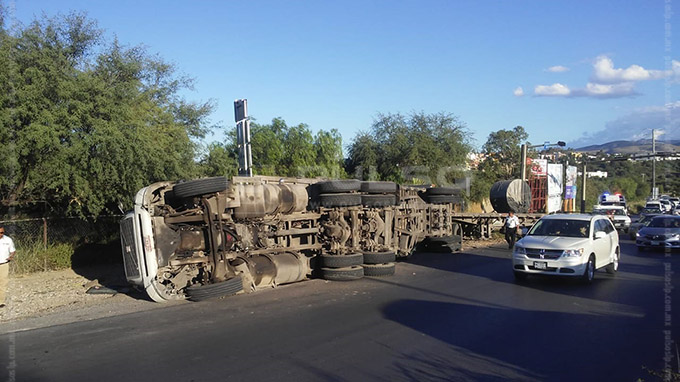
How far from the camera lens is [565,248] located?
1210cm

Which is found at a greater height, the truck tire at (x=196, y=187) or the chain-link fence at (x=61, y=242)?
the truck tire at (x=196, y=187)

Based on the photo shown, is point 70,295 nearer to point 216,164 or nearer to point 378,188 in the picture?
point 378,188

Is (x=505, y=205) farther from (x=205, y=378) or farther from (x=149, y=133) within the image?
(x=205, y=378)

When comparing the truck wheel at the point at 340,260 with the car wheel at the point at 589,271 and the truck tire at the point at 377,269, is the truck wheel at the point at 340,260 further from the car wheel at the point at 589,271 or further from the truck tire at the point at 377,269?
the car wheel at the point at 589,271

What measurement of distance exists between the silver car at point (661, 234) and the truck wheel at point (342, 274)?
14.4 metres

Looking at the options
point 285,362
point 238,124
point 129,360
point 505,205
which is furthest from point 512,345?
point 505,205

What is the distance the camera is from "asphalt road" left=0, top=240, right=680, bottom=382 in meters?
6.04

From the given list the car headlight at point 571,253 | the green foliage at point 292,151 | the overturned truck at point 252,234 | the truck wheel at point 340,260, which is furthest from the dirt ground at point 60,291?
the green foliage at point 292,151

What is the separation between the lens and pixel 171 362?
6.39 meters

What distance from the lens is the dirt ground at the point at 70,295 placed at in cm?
984

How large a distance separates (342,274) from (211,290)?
3.62 m

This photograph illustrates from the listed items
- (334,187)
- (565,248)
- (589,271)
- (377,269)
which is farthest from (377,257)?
(589,271)

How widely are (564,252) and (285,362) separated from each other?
827cm

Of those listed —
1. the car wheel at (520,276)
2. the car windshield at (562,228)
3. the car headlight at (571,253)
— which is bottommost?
the car wheel at (520,276)
